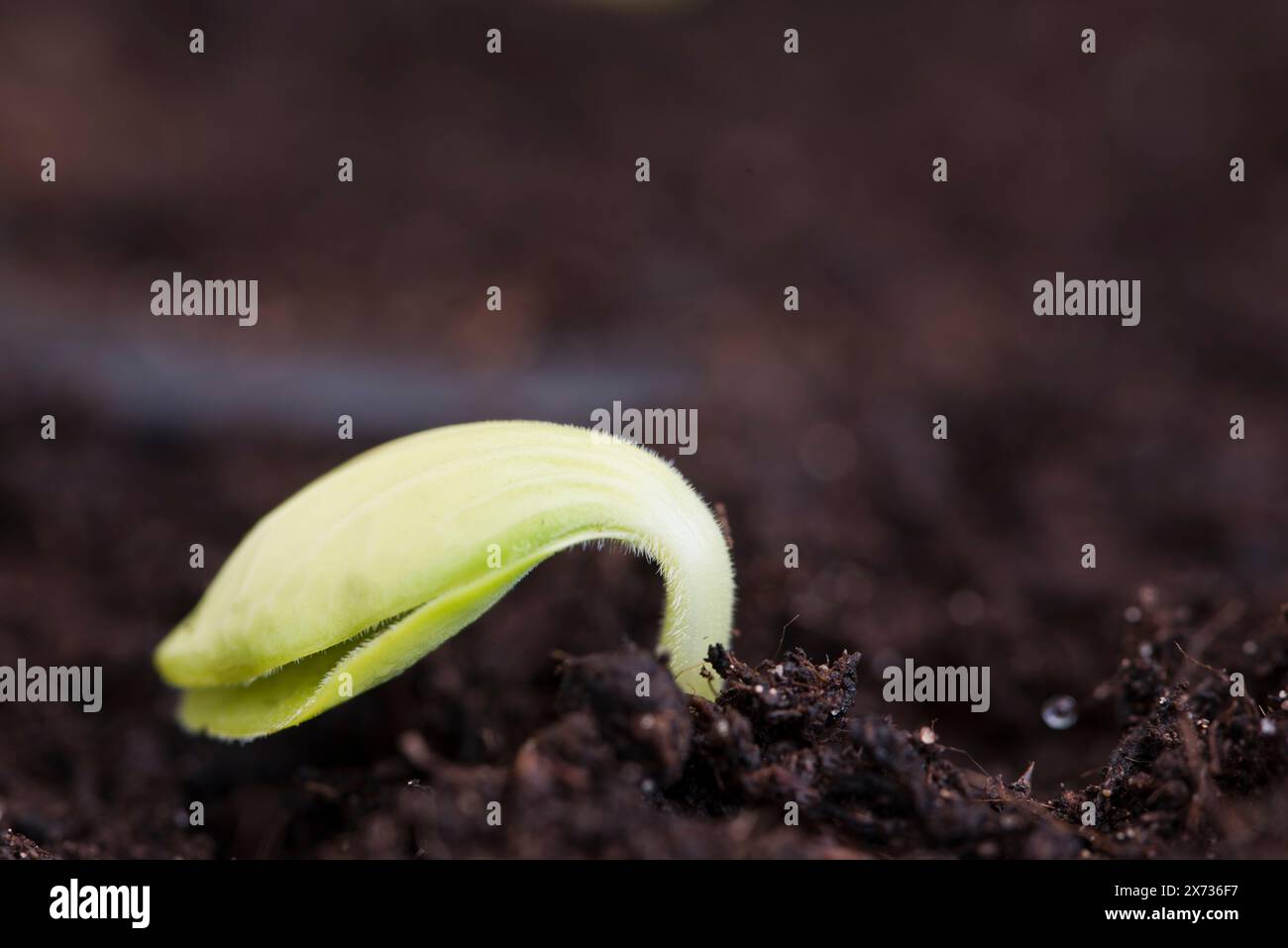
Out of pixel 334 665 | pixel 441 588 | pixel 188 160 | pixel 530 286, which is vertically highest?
pixel 188 160

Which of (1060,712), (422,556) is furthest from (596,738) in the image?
(1060,712)

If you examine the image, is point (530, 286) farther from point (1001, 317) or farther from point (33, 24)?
point (33, 24)

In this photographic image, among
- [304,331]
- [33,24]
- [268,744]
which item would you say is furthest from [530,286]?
[33,24]

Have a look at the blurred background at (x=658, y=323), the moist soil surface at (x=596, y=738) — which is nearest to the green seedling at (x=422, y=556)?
the moist soil surface at (x=596, y=738)

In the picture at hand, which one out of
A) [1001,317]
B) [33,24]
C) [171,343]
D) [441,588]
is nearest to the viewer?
[441,588]

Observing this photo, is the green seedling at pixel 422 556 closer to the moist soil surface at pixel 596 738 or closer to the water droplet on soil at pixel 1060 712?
the moist soil surface at pixel 596 738

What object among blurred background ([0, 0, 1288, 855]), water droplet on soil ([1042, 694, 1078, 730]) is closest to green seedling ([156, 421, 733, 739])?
blurred background ([0, 0, 1288, 855])
